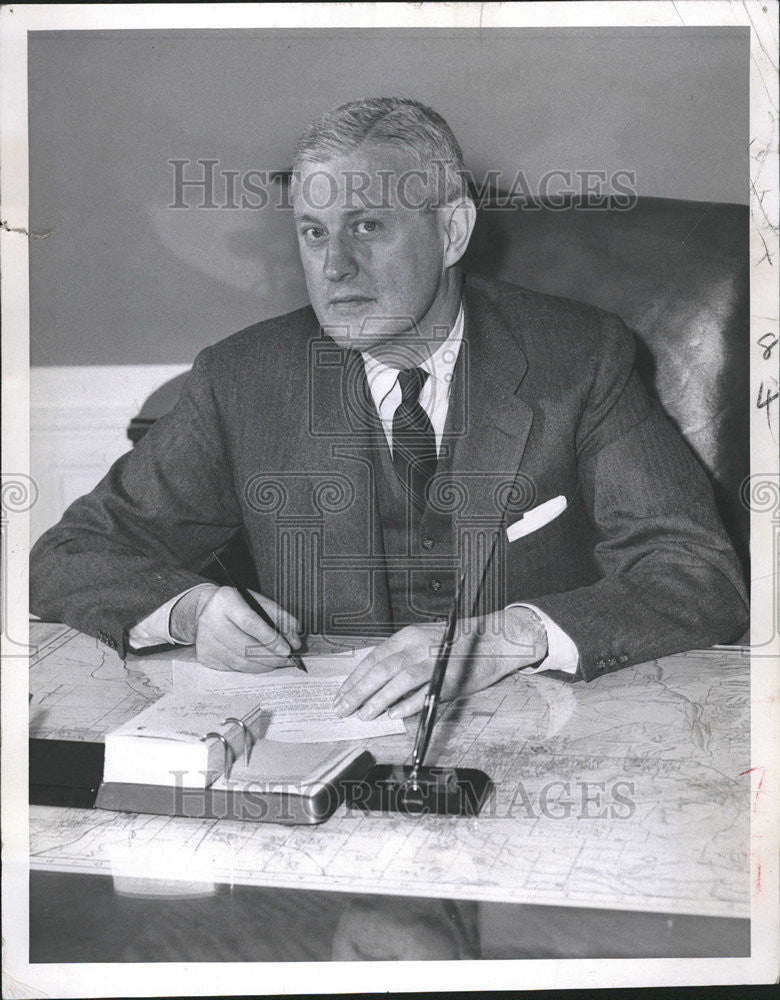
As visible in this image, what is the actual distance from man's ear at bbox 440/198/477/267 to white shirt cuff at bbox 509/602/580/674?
686 millimetres

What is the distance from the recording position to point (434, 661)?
1692 millimetres

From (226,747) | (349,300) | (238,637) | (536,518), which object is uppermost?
(349,300)

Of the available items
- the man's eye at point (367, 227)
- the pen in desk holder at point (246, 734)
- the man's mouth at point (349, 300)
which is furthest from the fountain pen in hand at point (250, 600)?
the man's eye at point (367, 227)

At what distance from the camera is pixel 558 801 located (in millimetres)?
1522

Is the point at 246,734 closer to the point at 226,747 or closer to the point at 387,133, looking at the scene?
the point at 226,747

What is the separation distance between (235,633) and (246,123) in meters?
0.92

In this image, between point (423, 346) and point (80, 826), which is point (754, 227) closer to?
point (423, 346)

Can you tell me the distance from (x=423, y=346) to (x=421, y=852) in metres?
0.92

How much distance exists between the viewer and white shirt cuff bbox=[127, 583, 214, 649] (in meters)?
1.86

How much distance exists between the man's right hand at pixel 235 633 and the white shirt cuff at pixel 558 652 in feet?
1.44
